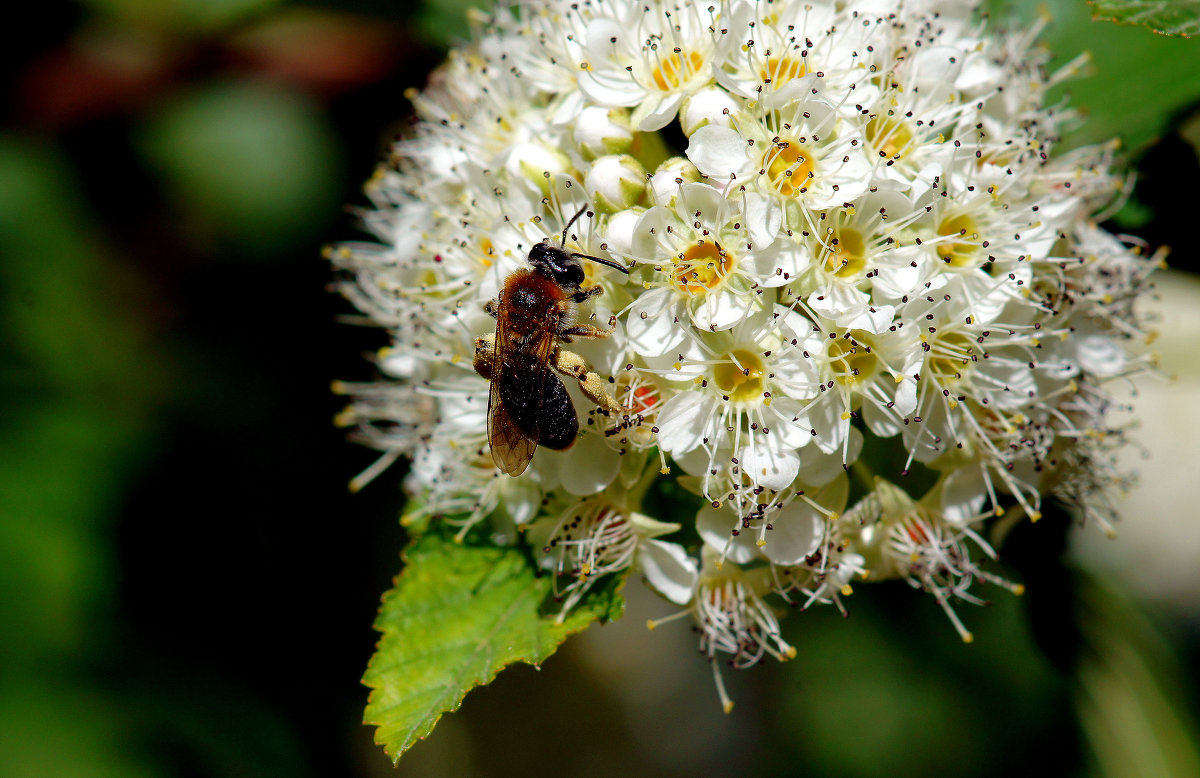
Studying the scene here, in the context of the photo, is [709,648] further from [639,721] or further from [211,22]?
[211,22]

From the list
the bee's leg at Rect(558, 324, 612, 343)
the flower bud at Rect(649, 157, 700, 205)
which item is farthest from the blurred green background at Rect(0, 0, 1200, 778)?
the bee's leg at Rect(558, 324, 612, 343)

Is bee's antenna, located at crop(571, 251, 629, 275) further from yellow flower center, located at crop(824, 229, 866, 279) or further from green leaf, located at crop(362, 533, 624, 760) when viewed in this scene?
green leaf, located at crop(362, 533, 624, 760)

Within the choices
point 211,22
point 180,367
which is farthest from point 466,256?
point 180,367

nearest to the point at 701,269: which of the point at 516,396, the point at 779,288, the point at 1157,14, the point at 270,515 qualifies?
the point at 779,288

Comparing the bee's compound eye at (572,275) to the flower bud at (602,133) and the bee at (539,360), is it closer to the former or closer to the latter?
the bee at (539,360)

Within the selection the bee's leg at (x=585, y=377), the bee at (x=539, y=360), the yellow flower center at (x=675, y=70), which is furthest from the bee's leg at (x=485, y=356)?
the yellow flower center at (x=675, y=70)

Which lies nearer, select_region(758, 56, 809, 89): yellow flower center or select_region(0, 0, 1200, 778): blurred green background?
select_region(758, 56, 809, 89): yellow flower center
